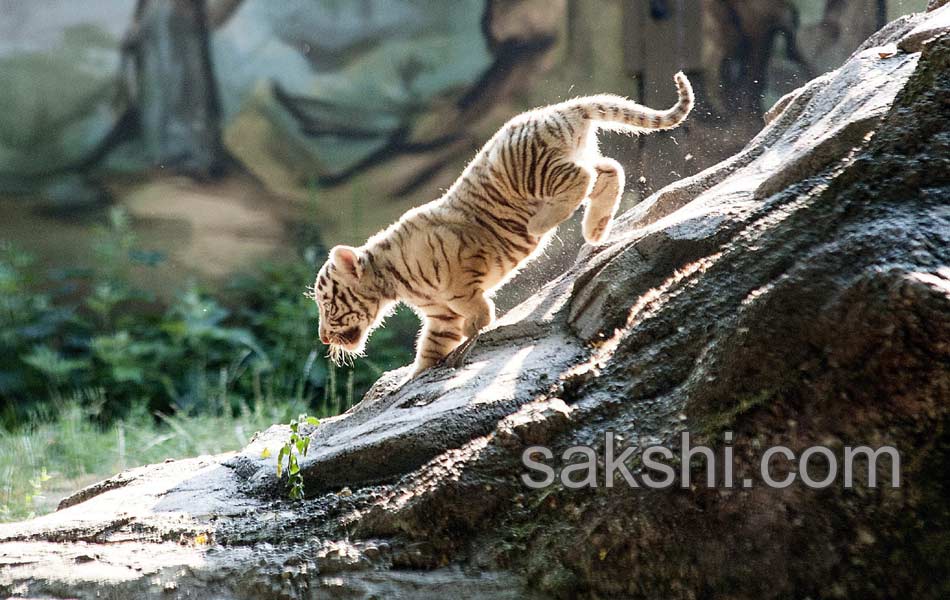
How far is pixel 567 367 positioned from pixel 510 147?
144 cm

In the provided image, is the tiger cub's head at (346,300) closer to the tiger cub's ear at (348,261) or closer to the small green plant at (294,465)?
the tiger cub's ear at (348,261)

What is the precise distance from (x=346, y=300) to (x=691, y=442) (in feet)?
7.35

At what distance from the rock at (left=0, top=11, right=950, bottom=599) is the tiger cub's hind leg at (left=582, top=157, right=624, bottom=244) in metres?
1.02

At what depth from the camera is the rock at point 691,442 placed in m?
2.05

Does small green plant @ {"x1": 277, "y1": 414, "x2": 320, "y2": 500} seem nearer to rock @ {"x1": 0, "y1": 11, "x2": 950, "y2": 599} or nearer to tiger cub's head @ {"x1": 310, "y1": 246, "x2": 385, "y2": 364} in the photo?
rock @ {"x1": 0, "y1": 11, "x2": 950, "y2": 599}

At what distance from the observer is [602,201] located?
4004 mm

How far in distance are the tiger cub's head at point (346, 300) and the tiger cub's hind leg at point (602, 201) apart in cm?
100

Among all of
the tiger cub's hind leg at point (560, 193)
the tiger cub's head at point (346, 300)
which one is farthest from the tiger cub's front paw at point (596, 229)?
the tiger cub's head at point (346, 300)

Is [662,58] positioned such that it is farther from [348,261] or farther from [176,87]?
[176,87]

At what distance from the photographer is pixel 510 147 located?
3.96 meters

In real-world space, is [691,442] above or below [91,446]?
above

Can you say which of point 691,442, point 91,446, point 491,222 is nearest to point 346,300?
point 491,222

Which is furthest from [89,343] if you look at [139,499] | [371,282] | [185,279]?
[139,499]

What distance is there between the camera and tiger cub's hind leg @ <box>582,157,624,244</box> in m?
4.00
